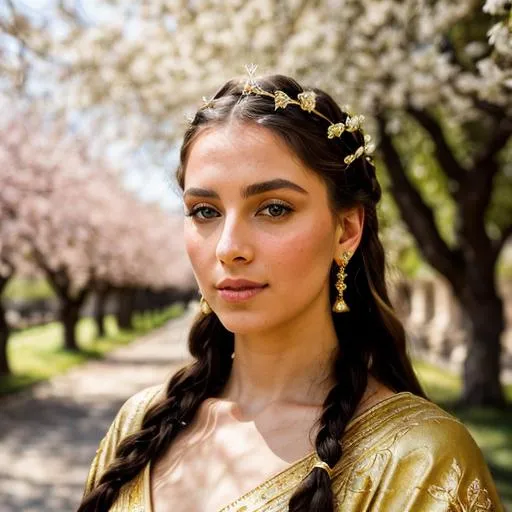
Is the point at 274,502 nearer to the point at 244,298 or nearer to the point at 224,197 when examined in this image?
the point at 244,298

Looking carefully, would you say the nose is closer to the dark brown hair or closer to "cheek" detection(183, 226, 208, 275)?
"cheek" detection(183, 226, 208, 275)

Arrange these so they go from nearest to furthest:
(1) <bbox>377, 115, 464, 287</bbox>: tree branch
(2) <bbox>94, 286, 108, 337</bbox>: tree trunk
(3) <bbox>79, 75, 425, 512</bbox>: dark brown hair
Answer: (3) <bbox>79, 75, 425, 512</bbox>: dark brown hair
(1) <bbox>377, 115, 464, 287</bbox>: tree branch
(2) <bbox>94, 286, 108, 337</bbox>: tree trunk

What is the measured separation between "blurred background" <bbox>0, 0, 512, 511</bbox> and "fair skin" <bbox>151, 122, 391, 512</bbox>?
51 cm

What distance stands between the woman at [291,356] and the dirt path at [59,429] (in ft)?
1.76

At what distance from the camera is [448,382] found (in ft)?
48.6

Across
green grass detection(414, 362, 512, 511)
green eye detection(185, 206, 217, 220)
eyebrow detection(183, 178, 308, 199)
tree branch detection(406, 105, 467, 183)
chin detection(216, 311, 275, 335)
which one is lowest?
green grass detection(414, 362, 512, 511)

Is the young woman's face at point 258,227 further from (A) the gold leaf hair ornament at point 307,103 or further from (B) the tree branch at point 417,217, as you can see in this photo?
(B) the tree branch at point 417,217

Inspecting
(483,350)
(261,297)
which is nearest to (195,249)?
(261,297)

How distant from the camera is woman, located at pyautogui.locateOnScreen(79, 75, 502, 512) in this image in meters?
1.55

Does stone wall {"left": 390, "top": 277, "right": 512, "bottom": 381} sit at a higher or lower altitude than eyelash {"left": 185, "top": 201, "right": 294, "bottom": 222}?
lower

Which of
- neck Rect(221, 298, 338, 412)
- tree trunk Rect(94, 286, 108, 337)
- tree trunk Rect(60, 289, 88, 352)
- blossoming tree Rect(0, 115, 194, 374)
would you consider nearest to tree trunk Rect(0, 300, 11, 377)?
blossoming tree Rect(0, 115, 194, 374)

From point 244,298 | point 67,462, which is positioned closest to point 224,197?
point 244,298

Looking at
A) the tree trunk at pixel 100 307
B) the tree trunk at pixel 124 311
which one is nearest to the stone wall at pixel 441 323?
the tree trunk at pixel 100 307

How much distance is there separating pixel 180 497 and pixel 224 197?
0.71 meters
